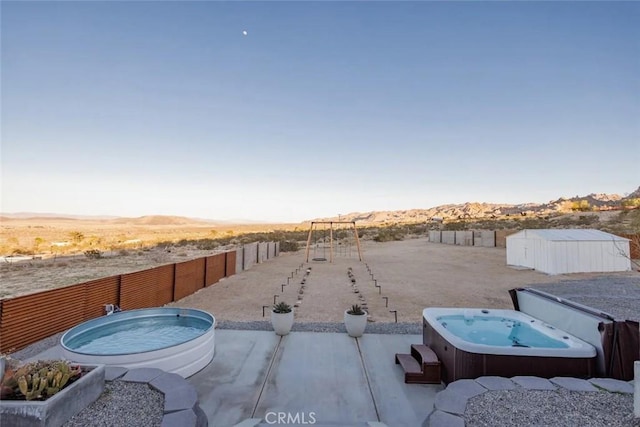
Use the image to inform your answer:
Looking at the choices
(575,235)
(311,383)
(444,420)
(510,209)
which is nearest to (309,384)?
(311,383)

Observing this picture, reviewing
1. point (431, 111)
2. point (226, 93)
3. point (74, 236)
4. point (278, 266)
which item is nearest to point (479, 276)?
point (278, 266)

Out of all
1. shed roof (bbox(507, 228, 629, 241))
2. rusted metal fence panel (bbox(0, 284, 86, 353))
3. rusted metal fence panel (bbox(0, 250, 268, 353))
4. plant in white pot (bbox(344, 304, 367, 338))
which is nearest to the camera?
rusted metal fence panel (bbox(0, 284, 86, 353))

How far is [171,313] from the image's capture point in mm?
8211

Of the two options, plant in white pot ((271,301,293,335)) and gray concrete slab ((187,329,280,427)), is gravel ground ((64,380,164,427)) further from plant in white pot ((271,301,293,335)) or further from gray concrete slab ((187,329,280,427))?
A: plant in white pot ((271,301,293,335))

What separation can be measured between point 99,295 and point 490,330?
9.78 meters

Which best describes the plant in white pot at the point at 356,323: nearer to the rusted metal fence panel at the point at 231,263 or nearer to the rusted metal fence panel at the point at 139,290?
the rusted metal fence panel at the point at 139,290

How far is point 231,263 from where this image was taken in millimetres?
16531

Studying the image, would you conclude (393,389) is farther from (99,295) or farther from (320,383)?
(99,295)

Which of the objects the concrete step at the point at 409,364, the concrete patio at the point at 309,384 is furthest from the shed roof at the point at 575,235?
the concrete step at the point at 409,364

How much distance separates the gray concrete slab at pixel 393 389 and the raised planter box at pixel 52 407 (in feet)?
12.2

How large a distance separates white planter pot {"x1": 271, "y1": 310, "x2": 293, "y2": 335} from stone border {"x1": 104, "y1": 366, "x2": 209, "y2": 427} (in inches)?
119

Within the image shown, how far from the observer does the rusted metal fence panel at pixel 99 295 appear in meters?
7.93

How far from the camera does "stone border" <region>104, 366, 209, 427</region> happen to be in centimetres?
339

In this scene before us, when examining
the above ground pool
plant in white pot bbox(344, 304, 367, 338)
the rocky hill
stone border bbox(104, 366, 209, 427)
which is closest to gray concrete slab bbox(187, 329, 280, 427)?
the above ground pool
